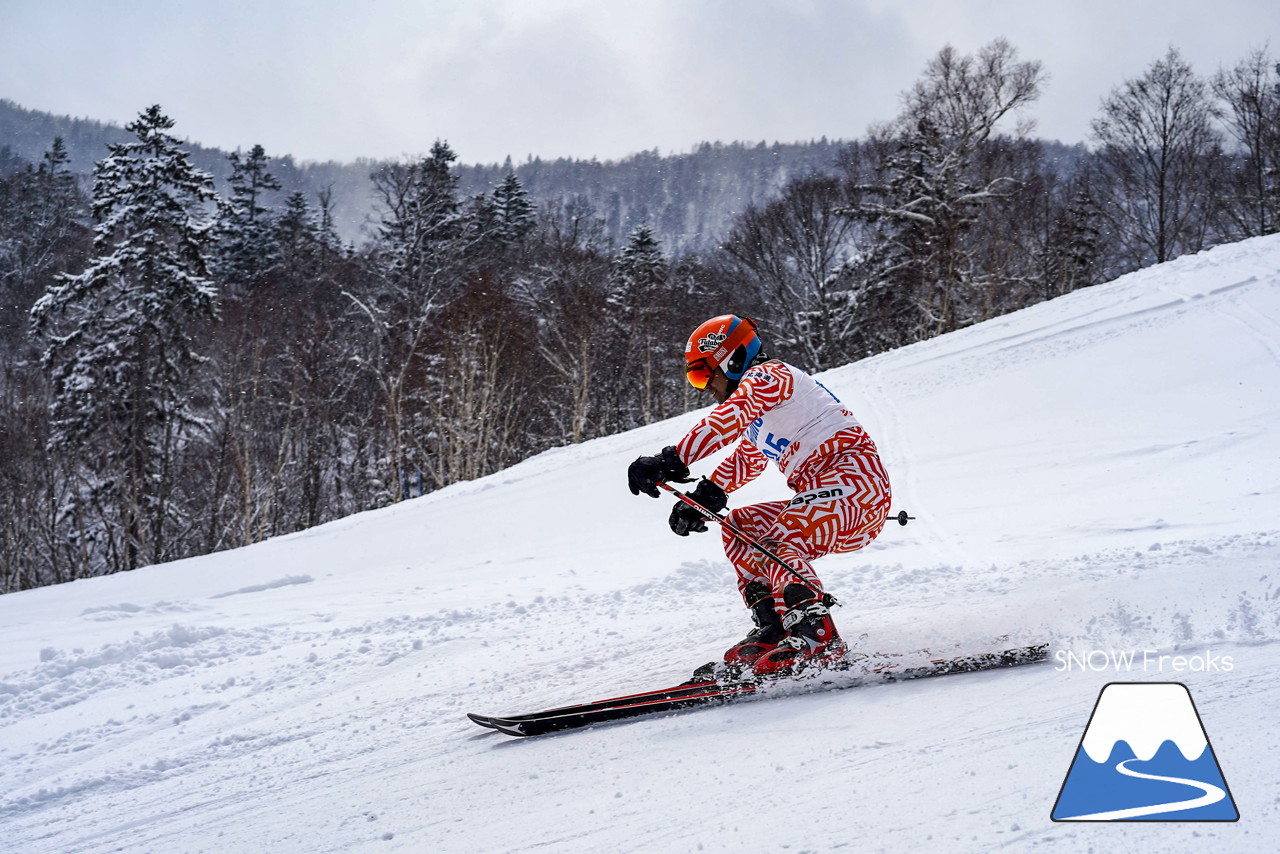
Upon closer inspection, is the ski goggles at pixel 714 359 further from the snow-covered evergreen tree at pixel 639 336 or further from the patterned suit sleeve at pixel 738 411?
the snow-covered evergreen tree at pixel 639 336

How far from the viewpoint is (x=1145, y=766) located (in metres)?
2.60

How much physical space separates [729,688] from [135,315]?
2668 cm

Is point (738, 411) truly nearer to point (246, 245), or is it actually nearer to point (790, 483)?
point (790, 483)

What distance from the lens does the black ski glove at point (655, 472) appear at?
12.1 ft

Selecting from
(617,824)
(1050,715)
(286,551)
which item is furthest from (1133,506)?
(286,551)

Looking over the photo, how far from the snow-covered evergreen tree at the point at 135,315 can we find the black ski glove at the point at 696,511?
25.7 metres

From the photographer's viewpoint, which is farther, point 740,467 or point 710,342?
point 740,467

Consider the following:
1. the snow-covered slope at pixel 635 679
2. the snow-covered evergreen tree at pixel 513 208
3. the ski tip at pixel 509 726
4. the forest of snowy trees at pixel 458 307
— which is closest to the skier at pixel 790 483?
the snow-covered slope at pixel 635 679

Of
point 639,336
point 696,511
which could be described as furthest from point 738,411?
point 639,336

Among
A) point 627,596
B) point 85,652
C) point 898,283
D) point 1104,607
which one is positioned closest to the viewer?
point 1104,607

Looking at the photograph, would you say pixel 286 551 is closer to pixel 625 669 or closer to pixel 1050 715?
pixel 625 669

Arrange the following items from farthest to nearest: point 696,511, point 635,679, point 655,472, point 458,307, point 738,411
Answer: point 458,307 → point 635,679 → point 696,511 → point 738,411 → point 655,472

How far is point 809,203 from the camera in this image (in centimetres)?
3388

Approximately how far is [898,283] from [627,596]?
28695 millimetres
